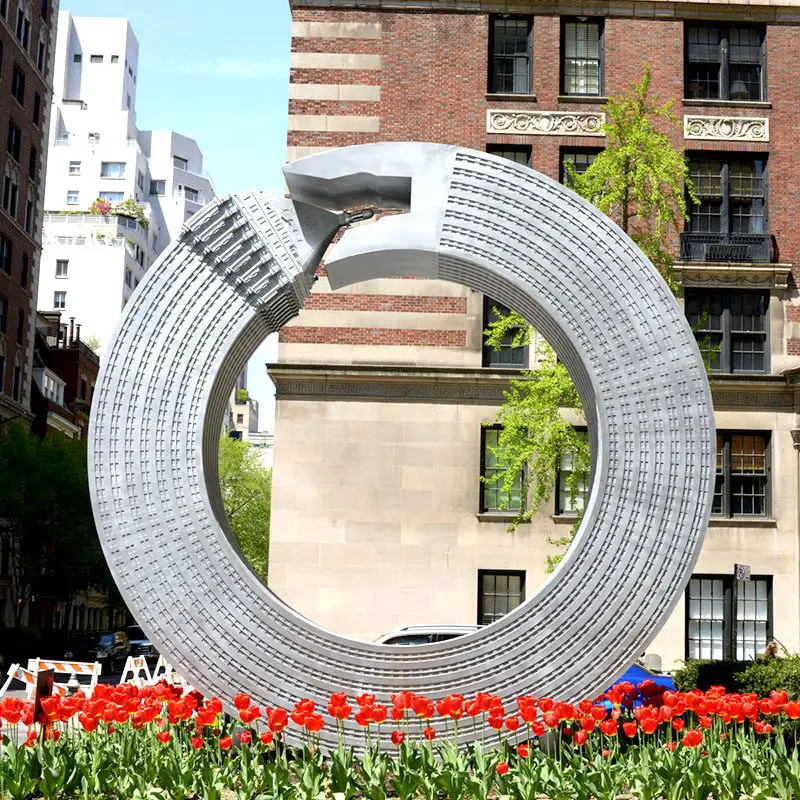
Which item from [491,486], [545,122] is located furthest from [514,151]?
[491,486]

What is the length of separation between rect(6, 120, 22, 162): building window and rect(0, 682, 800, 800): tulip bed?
47027 mm

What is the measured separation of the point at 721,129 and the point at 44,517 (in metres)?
27.4

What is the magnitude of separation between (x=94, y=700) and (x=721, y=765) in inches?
179

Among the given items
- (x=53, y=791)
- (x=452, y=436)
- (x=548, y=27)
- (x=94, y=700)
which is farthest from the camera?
(x=548, y=27)

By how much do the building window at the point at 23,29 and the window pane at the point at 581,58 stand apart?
3198cm

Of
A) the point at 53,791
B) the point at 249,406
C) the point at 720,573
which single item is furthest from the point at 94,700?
the point at 249,406

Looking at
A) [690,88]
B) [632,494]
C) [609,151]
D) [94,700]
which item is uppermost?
[690,88]

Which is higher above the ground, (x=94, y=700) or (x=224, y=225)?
(x=224, y=225)

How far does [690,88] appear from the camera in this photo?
2988 cm

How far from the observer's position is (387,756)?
896 centimetres

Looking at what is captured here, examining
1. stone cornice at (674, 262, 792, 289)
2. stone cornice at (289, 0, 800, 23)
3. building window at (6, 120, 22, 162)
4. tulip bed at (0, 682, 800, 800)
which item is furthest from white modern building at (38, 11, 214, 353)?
tulip bed at (0, 682, 800, 800)

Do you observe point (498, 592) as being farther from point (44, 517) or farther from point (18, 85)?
point (18, 85)

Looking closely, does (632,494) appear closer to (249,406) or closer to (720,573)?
(720,573)

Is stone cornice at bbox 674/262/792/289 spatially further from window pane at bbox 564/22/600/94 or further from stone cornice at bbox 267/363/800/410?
window pane at bbox 564/22/600/94
